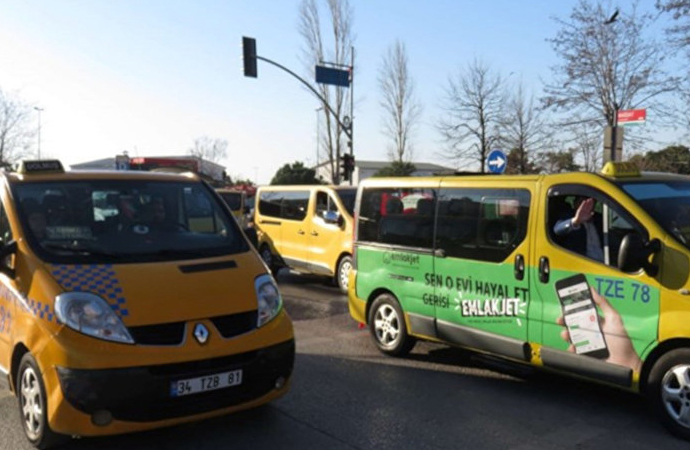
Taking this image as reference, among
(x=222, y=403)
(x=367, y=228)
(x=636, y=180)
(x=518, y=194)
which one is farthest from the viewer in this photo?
(x=367, y=228)

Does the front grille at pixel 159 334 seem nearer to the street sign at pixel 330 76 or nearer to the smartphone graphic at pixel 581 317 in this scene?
the smartphone graphic at pixel 581 317

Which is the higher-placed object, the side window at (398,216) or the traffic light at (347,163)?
the traffic light at (347,163)

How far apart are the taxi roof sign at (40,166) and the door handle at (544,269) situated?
3886 mm

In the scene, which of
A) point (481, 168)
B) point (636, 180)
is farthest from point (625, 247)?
point (481, 168)

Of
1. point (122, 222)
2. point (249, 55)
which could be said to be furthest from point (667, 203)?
point (249, 55)

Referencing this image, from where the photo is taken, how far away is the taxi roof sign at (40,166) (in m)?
4.91

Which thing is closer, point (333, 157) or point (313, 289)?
point (313, 289)

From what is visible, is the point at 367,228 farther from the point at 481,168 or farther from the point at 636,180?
the point at 481,168

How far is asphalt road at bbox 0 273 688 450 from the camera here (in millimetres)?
4320

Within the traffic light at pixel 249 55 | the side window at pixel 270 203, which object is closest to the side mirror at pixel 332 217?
the side window at pixel 270 203

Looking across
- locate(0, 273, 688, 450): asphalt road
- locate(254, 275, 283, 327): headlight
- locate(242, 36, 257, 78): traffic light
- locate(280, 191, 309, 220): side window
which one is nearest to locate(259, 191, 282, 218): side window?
locate(280, 191, 309, 220): side window

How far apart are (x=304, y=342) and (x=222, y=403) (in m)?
3.37

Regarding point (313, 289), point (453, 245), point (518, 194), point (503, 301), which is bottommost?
point (313, 289)

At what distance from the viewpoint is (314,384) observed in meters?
5.68
